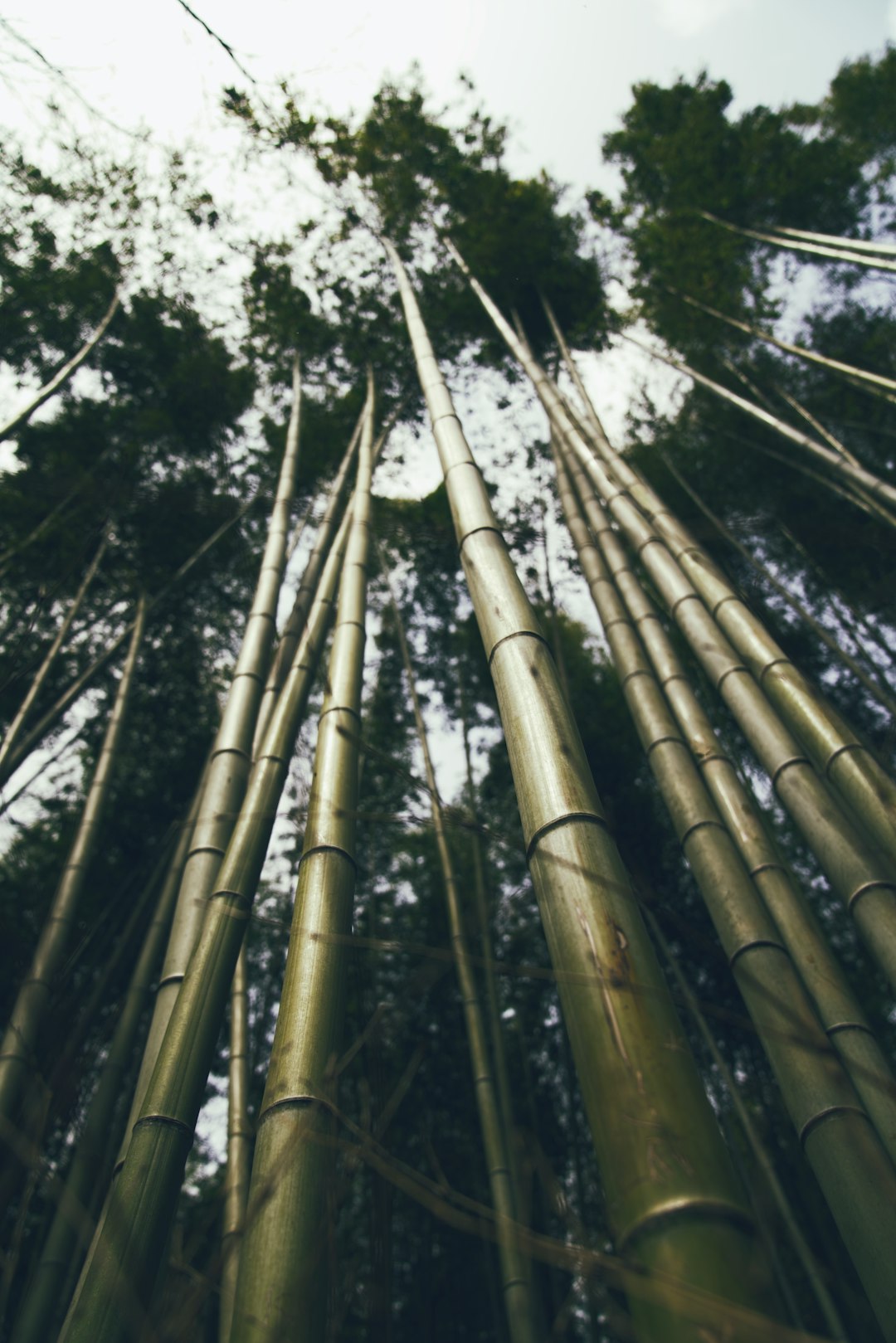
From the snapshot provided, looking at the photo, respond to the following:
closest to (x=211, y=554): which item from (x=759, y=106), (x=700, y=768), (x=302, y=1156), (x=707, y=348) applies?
(x=707, y=348)

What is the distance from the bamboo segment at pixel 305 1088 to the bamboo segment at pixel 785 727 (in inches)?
43.3

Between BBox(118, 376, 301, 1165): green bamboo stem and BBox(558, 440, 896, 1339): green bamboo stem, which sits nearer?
BBox(558, 440, 896, 1339): green bamboo stem

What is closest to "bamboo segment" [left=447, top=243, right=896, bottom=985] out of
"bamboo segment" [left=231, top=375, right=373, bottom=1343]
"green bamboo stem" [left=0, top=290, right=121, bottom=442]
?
"bamboo segment" [left=231, top=375, right=373, bottom=1343]

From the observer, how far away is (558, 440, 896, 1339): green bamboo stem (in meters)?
1.20

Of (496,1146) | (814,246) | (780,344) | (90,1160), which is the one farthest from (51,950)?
(814,246)

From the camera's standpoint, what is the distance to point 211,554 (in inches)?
214

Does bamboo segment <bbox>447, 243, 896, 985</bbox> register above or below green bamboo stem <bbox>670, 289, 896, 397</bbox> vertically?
below

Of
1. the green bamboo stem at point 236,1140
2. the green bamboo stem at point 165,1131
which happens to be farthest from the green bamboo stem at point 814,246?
the green bamboo stem at point 236,1140

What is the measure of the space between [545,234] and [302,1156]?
6151mm

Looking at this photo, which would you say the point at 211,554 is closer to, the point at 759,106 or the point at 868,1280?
the point at 868,1280

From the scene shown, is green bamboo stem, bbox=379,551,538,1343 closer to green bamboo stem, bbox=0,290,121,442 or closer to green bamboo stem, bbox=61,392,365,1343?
green bamboo stem, bbox=61,392,365,1343

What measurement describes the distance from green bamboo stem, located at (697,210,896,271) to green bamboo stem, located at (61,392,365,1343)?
3461 mm

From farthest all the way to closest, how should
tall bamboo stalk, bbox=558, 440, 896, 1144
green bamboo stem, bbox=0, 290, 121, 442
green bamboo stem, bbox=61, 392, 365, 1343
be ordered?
1. green bamboo stem, bbox=0, 290, 121, 442
2. tall bamboo stalk, bbox=558, 440, 896, 1144
3. green bamboo stem, bbox=61, 392, 365, 1343

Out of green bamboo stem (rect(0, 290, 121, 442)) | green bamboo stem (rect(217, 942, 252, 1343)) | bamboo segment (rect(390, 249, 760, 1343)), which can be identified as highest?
green bamboo stem (rect(0, 290, 121, 442))
